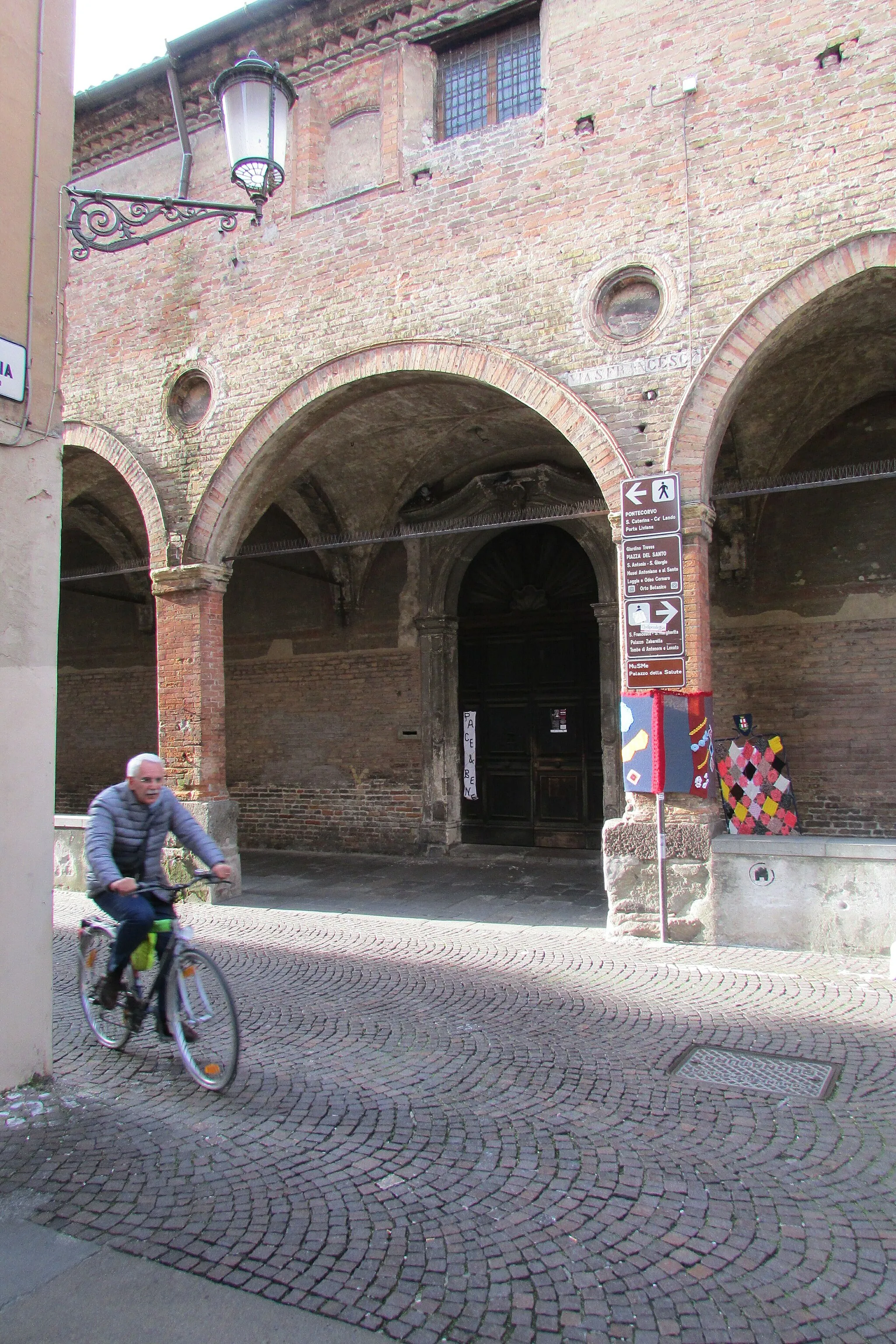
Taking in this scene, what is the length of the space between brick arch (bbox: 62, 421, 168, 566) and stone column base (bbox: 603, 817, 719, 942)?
5.64 meters

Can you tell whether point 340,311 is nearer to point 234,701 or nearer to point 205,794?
point 205,794

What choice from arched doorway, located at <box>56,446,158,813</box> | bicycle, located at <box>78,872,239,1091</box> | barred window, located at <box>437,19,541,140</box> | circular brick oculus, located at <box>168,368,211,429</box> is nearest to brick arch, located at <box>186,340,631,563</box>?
circular brick oculus, located at <box>168,368,211,429</box>

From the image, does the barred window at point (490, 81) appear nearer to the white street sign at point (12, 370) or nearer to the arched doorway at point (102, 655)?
the white street sign at point (12, 370)

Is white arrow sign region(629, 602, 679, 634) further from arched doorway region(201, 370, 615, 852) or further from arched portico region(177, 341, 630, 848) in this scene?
arched doorway region(201, 370, 615, 852)

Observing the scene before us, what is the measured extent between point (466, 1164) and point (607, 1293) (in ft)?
2.98

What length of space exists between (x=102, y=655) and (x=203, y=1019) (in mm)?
11427

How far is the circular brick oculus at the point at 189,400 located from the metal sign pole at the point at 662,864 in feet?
20.8

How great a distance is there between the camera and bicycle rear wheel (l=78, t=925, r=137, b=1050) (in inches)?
186

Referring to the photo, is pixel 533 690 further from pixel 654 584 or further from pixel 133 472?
pixel 133 472

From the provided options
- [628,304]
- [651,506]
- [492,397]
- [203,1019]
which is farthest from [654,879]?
[492,397]

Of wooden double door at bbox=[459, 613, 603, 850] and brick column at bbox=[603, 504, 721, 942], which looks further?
wooden double door at bbox=[459, 613, 603, 850]

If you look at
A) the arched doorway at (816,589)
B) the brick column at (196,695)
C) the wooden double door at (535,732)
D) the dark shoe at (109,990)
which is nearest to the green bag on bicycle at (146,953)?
the dark shoe at (109,990)

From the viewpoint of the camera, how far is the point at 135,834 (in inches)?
181

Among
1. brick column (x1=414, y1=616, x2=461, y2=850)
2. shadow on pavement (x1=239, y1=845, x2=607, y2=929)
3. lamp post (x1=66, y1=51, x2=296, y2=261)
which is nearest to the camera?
lamp post (x1=66, y1=51, x2=296, y2=261)
